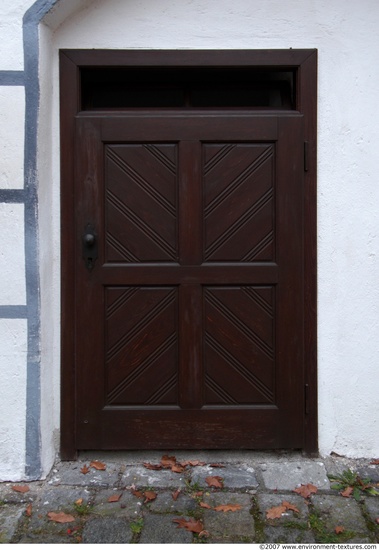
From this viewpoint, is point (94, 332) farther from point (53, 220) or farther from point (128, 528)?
point (128, 528)

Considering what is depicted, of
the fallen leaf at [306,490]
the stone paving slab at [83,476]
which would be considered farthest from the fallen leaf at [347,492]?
the stone paving slab at [83,476]

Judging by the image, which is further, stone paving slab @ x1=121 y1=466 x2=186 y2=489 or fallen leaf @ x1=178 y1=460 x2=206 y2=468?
fallen leaf @ x1=178 y1=460 x2=206 y2=468

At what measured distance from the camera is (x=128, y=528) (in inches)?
126

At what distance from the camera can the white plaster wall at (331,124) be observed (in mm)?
3846

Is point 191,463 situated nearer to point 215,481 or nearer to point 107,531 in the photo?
point 215,481

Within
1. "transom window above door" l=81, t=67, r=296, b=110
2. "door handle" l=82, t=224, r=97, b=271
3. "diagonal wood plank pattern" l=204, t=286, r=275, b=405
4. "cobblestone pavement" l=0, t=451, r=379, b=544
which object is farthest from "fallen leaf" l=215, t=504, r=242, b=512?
"transom window above door" l=81, t=67, r=296, b=110

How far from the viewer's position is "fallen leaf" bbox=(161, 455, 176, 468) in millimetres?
3889

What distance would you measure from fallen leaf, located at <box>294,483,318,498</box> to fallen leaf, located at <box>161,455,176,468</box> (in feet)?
2.44

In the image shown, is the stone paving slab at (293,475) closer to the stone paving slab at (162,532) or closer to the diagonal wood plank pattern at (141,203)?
the stone paving slab at (162,532)

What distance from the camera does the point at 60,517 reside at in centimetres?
330

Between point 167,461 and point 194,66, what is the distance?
2.30 metres

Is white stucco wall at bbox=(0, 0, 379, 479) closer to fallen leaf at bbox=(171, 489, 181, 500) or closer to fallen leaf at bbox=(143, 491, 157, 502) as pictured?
fallen leaf at bbox=(143, 491, 157, 502)

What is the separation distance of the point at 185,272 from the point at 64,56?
1.42 meters

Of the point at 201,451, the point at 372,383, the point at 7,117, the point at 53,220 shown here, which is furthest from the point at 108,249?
the point at 372,383
